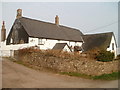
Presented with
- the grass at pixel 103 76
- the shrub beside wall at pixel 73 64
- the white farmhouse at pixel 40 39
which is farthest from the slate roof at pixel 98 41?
the grass at pixel 103 76

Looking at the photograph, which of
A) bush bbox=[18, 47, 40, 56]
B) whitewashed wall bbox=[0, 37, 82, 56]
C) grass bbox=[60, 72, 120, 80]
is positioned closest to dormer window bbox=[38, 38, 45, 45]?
whitewashed wall bbox=[0, 37, 82, 56]

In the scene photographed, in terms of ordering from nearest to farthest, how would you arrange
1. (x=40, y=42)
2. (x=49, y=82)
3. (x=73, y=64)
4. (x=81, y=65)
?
(x=49, y=82) → (x=81, y=65) → (x=73, y=64) → (x=40, y=42)

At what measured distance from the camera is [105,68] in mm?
15094

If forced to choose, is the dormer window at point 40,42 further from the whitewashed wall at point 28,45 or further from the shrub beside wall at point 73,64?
the shrub beside wall at point 73,64

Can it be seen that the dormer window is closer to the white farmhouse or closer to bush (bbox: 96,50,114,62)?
the white farmhouse

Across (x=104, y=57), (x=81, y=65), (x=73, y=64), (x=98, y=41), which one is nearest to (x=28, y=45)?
(x=73, y=64)

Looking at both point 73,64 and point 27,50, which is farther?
point 27,50

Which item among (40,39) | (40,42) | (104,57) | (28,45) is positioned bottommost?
(104,57)

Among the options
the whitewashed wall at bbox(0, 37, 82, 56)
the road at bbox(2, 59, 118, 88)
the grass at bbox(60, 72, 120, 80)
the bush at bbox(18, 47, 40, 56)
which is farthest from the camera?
the whitewashed wall at bbox(0, 37, 82, 56)

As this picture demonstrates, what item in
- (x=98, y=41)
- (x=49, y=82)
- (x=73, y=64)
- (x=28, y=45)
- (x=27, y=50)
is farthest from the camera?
(x=98, y=41)

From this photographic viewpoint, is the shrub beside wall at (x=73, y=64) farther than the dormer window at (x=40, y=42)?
No

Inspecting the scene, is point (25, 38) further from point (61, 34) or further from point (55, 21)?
point (55, 21)

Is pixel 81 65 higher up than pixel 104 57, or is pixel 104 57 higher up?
pixel 104 57

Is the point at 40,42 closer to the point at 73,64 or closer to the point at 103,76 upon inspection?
the point at 73,64
